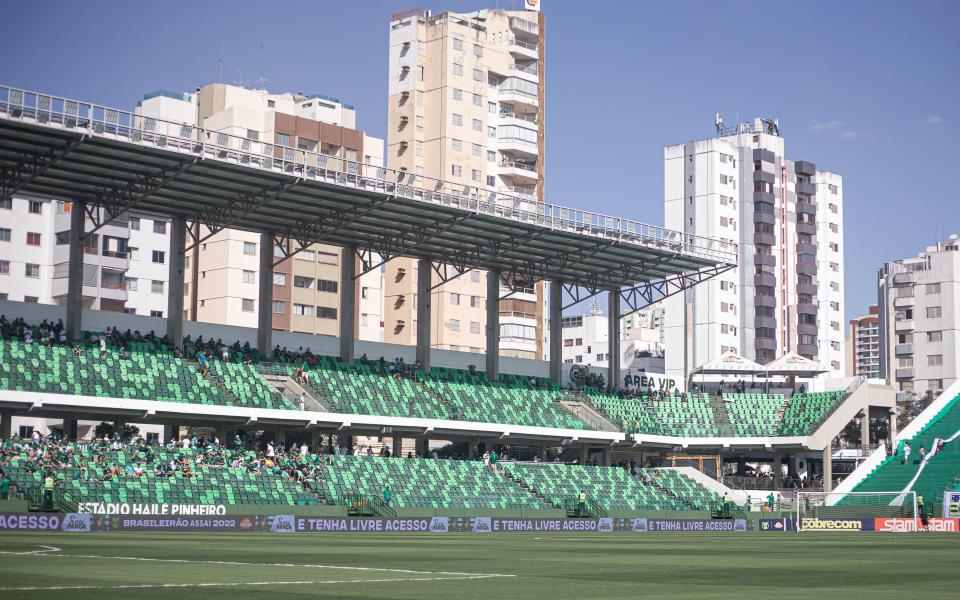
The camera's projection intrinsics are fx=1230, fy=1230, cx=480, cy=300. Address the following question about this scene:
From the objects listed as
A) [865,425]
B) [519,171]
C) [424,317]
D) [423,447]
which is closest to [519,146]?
[519,171]

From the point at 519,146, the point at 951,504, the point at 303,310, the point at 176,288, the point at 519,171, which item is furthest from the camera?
the point at 519,146

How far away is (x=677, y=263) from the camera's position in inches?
3236

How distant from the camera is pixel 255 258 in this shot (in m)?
121

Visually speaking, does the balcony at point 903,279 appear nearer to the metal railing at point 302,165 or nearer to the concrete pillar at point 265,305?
the metal railing at point 302,165

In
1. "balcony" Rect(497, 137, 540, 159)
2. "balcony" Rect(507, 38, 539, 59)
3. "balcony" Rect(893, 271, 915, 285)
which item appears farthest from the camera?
"balcony" Rect(893, 271, 915, 285)

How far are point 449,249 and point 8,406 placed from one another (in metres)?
31.0

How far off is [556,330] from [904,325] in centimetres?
9382

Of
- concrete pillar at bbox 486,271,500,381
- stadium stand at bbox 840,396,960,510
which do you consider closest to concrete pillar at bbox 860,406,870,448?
stadium stand at bbox 840,396,960,510

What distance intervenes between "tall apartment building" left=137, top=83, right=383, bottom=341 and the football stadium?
323 mm

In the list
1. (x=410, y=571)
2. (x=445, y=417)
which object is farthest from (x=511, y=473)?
(x=410, y=571)

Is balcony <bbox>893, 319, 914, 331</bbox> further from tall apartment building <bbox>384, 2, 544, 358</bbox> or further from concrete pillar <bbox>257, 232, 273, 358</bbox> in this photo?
concrete pillar <bbox>257, 232, 273, 358</bbox>

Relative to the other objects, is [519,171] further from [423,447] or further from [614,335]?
[423,447]

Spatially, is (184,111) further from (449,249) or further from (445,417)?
(445,417)

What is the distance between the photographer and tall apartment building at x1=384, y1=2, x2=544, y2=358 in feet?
411
